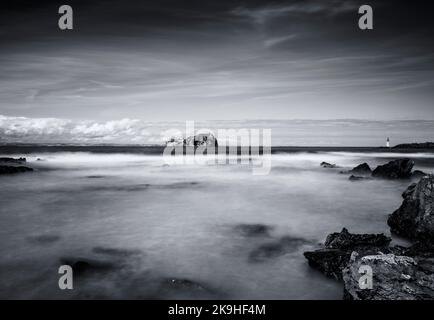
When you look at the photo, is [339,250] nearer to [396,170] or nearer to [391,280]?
[391,280]

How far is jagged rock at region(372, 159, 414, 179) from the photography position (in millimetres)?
18266

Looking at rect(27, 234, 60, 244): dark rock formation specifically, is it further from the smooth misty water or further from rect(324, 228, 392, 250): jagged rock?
rect(324, 228, 392, 250): jagged rock

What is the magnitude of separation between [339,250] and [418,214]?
2.91 meters

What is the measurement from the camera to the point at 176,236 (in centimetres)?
829

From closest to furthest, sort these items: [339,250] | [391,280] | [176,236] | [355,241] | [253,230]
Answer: [391,280], [339,250], [355,241], [176,236], [253,230]

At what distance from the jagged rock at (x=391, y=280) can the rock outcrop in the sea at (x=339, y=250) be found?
25.0 inches

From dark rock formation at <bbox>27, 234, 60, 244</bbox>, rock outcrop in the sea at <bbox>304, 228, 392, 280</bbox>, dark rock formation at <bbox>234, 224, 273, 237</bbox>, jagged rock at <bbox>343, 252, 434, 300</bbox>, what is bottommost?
dark rock formation at <bbox>234, 224, 273, 237</bbox>

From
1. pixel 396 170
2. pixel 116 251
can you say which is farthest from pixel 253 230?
pixel 396 170

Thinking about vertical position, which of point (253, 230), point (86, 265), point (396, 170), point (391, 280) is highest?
point (396, 170)

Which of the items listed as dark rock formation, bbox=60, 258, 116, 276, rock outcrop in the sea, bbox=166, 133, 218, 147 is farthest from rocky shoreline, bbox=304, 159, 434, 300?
rock outcrop in the sea, bbox=166, 133, 218, 147

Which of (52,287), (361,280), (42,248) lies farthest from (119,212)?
(361,280)

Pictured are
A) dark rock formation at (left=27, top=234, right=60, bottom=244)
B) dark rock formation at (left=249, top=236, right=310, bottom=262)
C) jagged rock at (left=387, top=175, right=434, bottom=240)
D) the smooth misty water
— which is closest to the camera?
the smooth misty water

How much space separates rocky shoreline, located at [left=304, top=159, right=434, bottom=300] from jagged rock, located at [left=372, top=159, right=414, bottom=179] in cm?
1162

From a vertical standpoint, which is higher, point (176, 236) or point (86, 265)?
point (86, 265)
